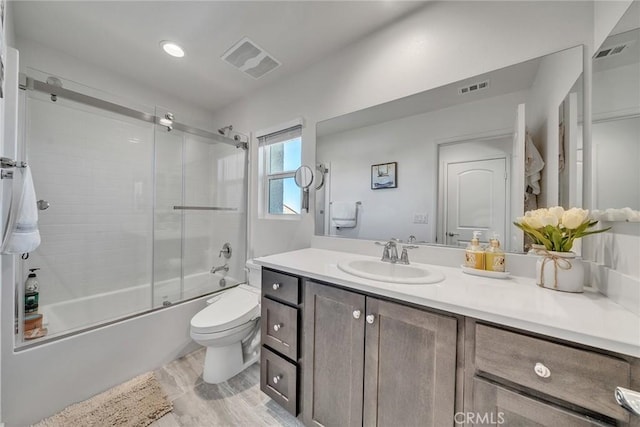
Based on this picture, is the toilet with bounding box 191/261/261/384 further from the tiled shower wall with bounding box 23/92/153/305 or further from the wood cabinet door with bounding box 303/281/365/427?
the tiled shower wall with bounding box 23/92/153/305

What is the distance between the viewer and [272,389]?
1278 millimetres

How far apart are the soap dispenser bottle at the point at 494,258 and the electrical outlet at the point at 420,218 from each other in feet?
1.09

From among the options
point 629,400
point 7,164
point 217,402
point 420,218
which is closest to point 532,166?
point 420,218

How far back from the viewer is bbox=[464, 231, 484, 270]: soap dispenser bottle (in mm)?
1104

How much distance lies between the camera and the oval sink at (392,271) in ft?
3.20

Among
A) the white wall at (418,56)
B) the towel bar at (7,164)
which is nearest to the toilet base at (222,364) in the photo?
the white wall at (418,56)

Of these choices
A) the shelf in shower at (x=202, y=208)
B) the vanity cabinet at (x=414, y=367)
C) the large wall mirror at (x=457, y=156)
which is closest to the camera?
the vanity cabinet at (x=414, y=367)

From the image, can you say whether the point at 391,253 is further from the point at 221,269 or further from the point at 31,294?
the point at 31,294

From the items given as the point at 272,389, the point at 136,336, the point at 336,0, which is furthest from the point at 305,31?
the point at 136,336

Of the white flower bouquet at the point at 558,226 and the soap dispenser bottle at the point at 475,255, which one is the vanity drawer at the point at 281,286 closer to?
the soap dispenser bottle at the point at 475,255

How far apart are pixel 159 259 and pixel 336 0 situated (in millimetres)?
2469

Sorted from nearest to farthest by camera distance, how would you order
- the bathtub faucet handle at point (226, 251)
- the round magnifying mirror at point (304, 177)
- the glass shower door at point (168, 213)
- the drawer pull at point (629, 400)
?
the drawer pull at point (629, 400) < the round magnifying mirror at point (304, 177) < the glass shower door at point (168, 213) < the bathtub faucet handle at point (226, 251)

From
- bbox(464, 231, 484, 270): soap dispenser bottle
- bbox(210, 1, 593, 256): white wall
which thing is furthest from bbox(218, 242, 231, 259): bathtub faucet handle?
bbox(464, 231, 484, 270): soap dispenser bottle

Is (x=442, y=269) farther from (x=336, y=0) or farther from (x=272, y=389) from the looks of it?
(x=336, y=0)
